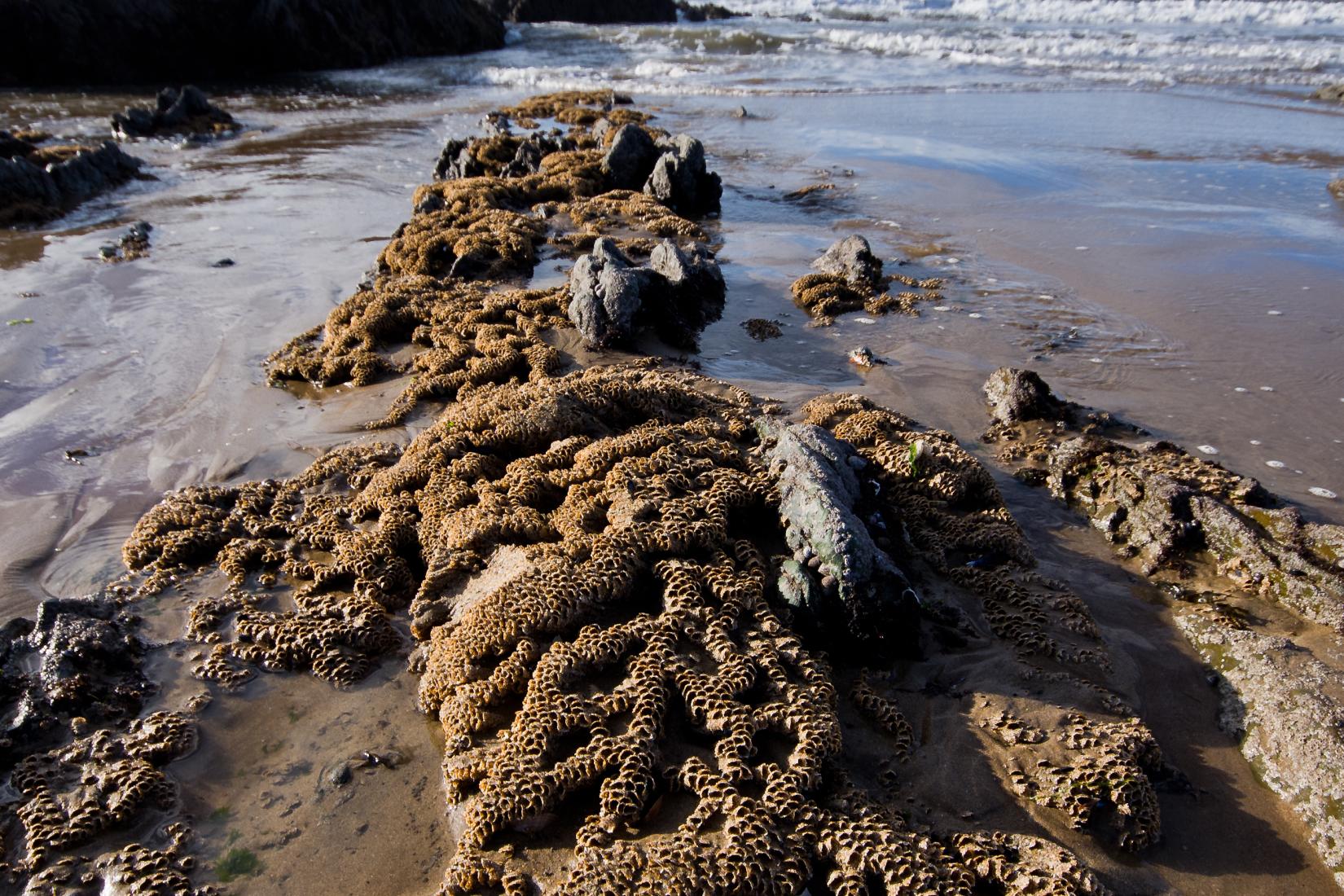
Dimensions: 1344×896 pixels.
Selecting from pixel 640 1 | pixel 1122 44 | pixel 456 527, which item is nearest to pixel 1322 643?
pixel 456 527

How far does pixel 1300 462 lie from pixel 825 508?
5.08 m

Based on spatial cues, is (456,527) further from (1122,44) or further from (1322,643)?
(1122,44)

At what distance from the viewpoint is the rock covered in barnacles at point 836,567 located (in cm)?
469

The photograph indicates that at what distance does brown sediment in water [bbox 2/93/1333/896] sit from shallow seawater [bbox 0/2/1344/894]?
38 centimetres

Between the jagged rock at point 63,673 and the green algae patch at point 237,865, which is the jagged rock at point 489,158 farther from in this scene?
the green algae patch at point 237,865

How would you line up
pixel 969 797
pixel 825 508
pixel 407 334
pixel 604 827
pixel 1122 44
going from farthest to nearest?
pixel 1122 44, pixel 407 334, pixel 825 508, pixel 969 797, pixel 604 827

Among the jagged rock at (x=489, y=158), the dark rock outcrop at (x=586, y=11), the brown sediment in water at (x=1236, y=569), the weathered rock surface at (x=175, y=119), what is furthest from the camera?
the dark rock outcrop at (x=586, y=11)

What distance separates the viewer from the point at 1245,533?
5781mm

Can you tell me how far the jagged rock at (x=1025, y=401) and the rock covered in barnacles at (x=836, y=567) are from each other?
10.6 ft

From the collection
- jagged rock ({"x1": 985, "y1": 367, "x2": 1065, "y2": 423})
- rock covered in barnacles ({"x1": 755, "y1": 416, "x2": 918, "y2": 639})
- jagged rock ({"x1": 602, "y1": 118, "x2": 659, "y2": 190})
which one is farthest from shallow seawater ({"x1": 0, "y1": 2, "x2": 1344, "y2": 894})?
jagged rock ({"x1": 602, "y1": 118, "x2": 659, "y2": 190})

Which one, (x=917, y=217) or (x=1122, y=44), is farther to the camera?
(x=1122, y=44)

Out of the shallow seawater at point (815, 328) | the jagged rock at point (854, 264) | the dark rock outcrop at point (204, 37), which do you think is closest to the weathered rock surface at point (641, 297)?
the shallow seawater at point (815, 328)

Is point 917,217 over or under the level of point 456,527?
over

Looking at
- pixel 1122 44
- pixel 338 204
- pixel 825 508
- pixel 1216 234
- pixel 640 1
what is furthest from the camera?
pixel 640 1
